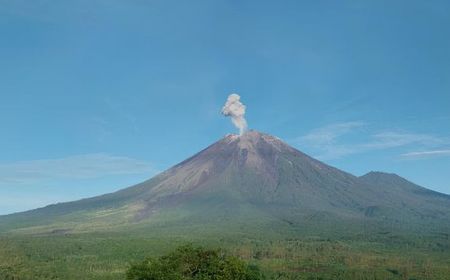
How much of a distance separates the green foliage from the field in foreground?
134 feet

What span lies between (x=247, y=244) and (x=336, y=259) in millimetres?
23011

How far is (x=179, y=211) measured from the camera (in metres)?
189

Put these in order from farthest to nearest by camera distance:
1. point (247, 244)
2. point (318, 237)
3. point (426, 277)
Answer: point (318, 237), point (247, 244), point (426, 277)

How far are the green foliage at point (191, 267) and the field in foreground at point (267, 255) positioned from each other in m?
40.8

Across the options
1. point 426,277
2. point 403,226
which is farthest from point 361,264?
point 403,226

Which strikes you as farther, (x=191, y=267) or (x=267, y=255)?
(x=267, y=255)

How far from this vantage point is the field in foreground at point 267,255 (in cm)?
9056

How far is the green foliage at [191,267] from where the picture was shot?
43156 mm

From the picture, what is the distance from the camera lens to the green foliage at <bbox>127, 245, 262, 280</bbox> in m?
43.2

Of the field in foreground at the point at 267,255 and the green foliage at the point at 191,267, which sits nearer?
the green foliage at the point at 191,267

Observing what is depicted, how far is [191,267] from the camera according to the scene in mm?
45750

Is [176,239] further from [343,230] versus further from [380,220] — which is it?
[380,220]

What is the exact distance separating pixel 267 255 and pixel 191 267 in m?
70.7

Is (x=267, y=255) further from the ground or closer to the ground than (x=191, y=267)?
closer to the ground
